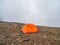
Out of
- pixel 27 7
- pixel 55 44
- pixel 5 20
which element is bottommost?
pixel 55 44

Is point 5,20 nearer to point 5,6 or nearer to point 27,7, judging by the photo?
point 5,6

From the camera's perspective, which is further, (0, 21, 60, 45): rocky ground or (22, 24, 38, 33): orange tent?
(22, 24, 38, 33): orange tent

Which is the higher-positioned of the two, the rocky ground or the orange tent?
the orange tent

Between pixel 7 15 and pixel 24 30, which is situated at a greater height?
pixel 7 15

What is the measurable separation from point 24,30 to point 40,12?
601 millimetres

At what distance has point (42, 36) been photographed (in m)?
4.03

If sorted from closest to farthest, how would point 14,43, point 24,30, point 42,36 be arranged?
point 14,43, point 42,36, point 24,30

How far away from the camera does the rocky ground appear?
12.1ft

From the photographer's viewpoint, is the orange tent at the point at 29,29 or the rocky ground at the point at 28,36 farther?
the orange tent at the point at 29,29

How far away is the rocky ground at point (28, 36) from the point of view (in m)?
3.69

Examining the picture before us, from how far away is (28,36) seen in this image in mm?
4047

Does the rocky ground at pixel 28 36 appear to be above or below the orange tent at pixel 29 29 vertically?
below

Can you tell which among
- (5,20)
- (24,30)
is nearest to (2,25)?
(5,20)

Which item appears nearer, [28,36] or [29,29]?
[28,36]
